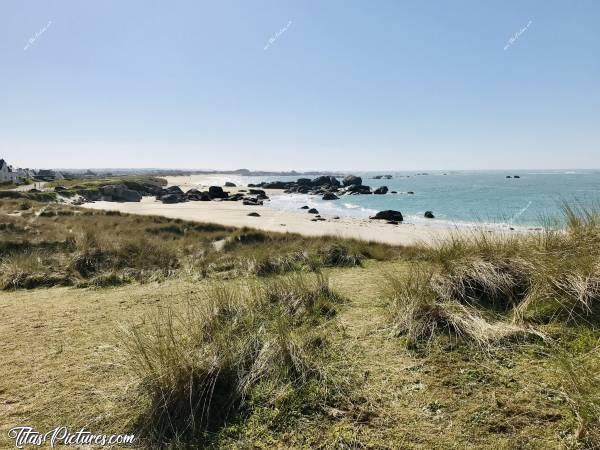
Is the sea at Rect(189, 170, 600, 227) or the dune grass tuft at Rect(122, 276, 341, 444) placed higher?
the dune grass tuft at Rect(122, 276, 341, 444)

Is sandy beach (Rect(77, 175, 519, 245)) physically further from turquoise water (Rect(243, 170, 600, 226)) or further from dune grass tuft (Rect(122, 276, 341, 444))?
dune grass tuft (Rect(122, 276, 341, 444))

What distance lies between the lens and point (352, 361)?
4223 mm

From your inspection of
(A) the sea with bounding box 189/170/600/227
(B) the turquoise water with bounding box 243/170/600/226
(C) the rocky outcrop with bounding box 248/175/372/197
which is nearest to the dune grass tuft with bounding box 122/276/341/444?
(A) the sea with bounding box 189/170/600/227

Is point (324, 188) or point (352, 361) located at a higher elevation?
point (352, 361)

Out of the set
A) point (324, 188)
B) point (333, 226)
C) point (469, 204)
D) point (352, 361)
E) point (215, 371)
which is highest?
point (215, 371)

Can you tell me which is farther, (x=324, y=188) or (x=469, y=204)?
(x=324, y=188)

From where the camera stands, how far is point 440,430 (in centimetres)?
302

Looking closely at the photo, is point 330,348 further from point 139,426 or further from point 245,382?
point 139,426

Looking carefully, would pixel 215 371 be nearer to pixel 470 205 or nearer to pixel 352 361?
pixel 352 361

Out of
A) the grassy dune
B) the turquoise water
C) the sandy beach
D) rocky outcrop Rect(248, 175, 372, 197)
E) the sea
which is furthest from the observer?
rocky outcrop Rect(248, 175, 372, 197)

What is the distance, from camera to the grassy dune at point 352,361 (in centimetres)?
313

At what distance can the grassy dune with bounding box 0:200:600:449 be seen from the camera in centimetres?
313

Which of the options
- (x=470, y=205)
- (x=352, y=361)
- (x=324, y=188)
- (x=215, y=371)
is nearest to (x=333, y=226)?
(x=352, y=361)

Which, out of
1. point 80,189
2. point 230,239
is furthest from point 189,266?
point 80,189
